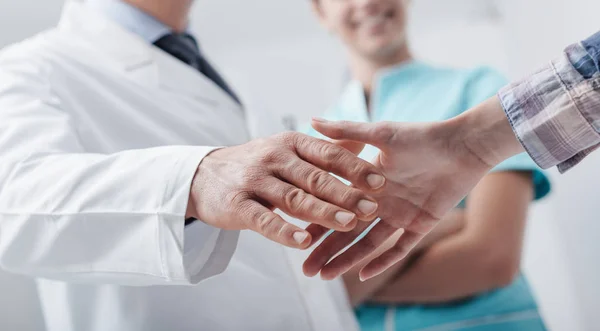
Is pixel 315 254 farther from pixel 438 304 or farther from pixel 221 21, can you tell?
pixel 221 21

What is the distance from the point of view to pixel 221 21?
1.95 meters

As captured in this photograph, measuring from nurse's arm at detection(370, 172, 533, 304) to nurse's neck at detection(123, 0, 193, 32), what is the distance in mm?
525

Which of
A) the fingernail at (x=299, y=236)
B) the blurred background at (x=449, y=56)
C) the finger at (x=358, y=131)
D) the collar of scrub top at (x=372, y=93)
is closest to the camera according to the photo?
the fingernail at (x=299, y=236)

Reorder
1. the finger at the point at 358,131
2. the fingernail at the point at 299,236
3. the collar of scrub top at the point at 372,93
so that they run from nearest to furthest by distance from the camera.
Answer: the fingernail at the point at 299,236 < the finger at the point at 358,131 < the collar of scrub top at the point at 372,93

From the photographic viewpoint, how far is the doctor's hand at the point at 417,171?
2.02 feet

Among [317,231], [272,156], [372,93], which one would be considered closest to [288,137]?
[272,156]

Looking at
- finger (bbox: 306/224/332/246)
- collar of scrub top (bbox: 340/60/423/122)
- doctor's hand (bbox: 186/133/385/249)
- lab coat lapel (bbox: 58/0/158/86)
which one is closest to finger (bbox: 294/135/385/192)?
doctor's hand (bbox: 186/133/385/249)

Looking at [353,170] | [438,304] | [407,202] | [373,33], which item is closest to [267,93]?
[373,33]

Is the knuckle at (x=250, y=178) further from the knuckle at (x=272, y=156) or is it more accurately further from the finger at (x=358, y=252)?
the finger at (x=358, y=252)

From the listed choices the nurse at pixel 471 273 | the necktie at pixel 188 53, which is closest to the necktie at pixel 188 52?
the necktie at pixel 188 53

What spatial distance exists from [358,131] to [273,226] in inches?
6.1

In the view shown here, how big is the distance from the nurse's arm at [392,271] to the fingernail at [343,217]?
459 millimetres

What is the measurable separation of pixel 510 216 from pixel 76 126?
62cm

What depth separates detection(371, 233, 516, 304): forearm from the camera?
91 cm
